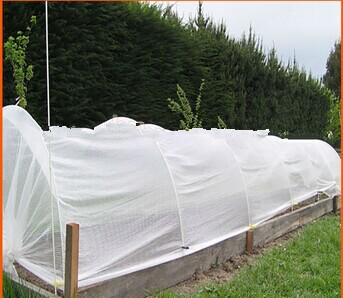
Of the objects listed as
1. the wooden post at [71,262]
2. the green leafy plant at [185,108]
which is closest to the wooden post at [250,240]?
the wooden post at [71,262]

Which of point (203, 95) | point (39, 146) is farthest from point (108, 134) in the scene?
point (203, 95)

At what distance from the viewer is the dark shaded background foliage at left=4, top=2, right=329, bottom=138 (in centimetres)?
606

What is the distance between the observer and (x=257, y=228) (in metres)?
4.60

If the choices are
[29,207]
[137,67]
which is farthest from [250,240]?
[137,67]

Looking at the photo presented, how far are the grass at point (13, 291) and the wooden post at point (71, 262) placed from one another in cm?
20

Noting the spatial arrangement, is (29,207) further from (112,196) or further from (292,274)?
(292,274)

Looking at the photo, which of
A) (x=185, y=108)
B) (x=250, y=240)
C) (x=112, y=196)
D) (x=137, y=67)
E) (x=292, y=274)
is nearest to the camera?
(x=112, y=196)

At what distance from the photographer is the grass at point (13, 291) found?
2.47m

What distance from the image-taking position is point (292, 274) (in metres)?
3.72

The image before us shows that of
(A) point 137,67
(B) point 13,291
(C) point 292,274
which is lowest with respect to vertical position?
(C) point 292,274

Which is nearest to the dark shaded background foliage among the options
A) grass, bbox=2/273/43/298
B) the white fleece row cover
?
the white fleece row cover

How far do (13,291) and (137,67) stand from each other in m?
5.38

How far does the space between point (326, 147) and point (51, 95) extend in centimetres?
543

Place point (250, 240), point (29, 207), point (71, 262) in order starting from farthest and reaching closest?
point (250, 240)
point (29, 207)
point (71, 262)
